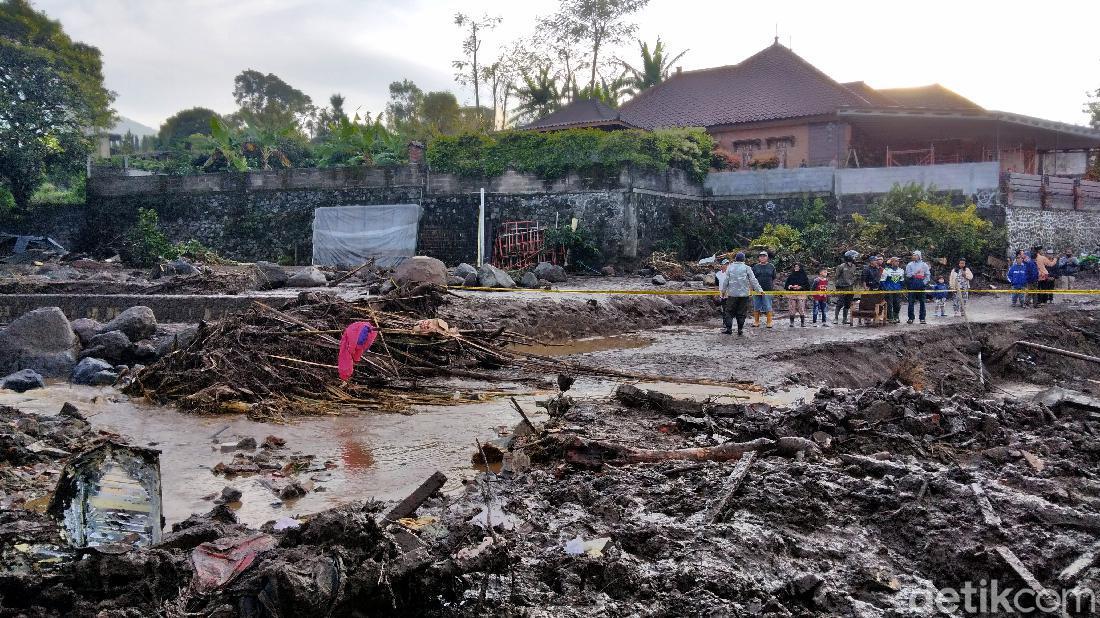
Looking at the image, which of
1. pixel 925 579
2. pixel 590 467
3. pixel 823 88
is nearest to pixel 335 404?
pixel 590 467

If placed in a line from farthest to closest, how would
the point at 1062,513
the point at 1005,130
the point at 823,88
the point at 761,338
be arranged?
the point at 823,88
the point at 1005,130
the point at 761,338
the point at 1062,513

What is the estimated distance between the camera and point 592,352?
1268cm

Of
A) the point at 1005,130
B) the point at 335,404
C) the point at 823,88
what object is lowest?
the point at 335,404

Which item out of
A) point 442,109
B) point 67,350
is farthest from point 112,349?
point 442,109

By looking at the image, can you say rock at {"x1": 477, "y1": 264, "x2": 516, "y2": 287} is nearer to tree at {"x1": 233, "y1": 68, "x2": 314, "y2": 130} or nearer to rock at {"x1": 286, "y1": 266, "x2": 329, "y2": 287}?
rock at {"x1": 286, "y1": 266, "x2": 329, "y2": 287}

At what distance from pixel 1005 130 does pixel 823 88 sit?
6.27 metres

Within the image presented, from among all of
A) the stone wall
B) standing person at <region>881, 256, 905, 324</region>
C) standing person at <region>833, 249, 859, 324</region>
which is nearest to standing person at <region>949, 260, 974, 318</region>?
standing person at <region>881, 256, 905, 324</region>

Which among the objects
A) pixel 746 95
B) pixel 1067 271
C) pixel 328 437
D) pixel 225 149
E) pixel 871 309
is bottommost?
pixel 328 437

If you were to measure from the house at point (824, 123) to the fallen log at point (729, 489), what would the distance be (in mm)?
23287

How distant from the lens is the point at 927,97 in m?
33.6

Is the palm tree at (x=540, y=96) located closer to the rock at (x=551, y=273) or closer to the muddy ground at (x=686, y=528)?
the rock at (x=551, y=273)

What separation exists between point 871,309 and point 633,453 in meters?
11.6

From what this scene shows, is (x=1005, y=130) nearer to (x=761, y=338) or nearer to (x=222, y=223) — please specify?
(x=761, y=338)

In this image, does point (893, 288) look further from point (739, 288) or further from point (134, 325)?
point (134, 325)
